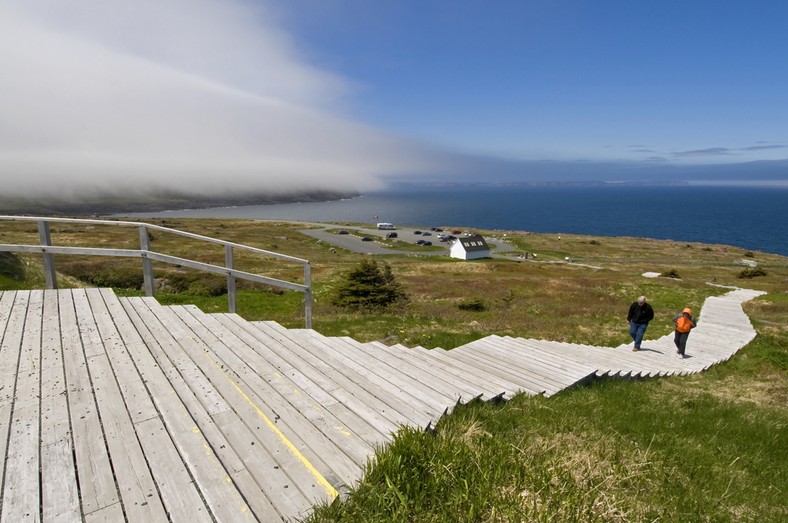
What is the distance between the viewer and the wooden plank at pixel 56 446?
109 inches

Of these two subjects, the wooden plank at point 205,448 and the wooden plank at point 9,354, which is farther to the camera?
the wooden plank at point 9,354

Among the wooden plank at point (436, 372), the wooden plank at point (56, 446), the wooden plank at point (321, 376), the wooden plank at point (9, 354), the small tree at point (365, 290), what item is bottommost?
the small tree at point (365, 290)

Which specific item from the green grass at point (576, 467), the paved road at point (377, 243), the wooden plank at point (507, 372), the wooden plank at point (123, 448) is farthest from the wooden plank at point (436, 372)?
the paved road at point (377, 243)

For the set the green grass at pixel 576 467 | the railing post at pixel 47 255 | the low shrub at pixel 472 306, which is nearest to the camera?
the green grass at pixel 576 467

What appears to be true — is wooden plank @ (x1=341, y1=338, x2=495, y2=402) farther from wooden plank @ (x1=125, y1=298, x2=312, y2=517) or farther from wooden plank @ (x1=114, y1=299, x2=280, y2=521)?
wooden plank @ (x1=114, y1=299, x2=280, y2=521)

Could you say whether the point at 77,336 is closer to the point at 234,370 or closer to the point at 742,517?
the point at 234,370

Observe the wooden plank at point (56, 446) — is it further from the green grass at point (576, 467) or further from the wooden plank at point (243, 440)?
the green grass at point (576, 467)

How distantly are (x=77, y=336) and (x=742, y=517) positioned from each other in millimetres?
8247

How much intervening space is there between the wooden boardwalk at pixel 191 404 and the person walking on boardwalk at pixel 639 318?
275 inches

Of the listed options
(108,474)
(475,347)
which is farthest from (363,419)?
(475,347)

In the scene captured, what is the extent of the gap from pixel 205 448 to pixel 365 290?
1585 cm

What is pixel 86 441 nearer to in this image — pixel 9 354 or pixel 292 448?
pixel 292 448

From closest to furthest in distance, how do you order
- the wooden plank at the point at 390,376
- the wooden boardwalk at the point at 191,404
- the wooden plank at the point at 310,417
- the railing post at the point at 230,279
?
the wooden boardwalk at the point at 191,404 < the wooden plank at the point at 310,417 < the wooden plank at the point at 390,376 < the railing post at the point at 230,279

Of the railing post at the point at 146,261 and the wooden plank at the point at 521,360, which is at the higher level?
the railing post at the point at 146,261
